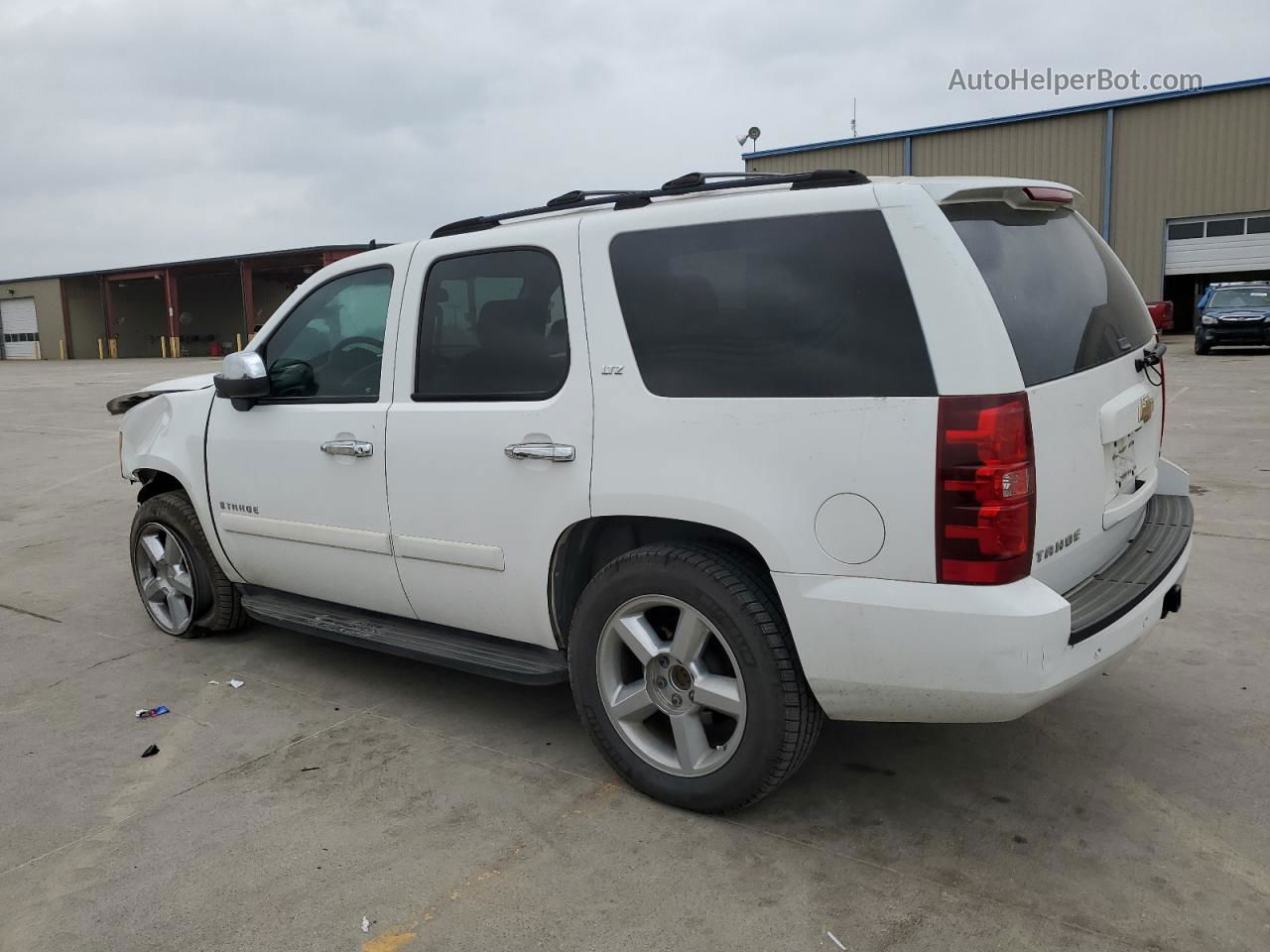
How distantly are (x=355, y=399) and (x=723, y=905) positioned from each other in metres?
2.32

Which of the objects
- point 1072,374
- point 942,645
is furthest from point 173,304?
point 942,645

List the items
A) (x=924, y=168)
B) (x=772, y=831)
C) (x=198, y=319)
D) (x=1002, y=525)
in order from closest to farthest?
(x=1002, y=525), (x=772, y=831), (x=924, y=168), (x=198, y=319)

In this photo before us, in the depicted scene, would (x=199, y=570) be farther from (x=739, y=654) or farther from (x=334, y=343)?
(x=739, y=654)

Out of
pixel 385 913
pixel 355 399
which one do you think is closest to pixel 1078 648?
pixel 385 913

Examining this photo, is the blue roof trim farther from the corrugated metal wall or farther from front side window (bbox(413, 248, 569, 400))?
front side window (bbox(413, 248, 569, 400))

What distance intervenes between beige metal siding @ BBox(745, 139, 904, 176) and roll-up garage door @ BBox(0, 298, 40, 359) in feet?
149

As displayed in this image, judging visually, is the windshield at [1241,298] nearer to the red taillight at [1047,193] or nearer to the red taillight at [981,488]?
the red taillight at [1047,193]

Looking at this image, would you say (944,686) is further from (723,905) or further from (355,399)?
(355,399)

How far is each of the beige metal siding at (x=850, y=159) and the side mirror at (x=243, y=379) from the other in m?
29.4

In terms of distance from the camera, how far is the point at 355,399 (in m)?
3.95

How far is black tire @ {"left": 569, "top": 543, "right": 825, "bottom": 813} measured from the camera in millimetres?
2893

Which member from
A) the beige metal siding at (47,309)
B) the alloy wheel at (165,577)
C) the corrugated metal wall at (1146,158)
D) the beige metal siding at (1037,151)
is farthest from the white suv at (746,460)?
the beige metal siding at (47,309)

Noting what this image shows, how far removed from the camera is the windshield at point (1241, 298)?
22.0m

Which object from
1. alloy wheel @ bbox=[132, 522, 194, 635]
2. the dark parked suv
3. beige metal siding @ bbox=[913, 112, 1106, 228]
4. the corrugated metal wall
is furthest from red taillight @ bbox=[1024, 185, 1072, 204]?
beige metal siding @ bbox=[913, 112, 1106, 228]
